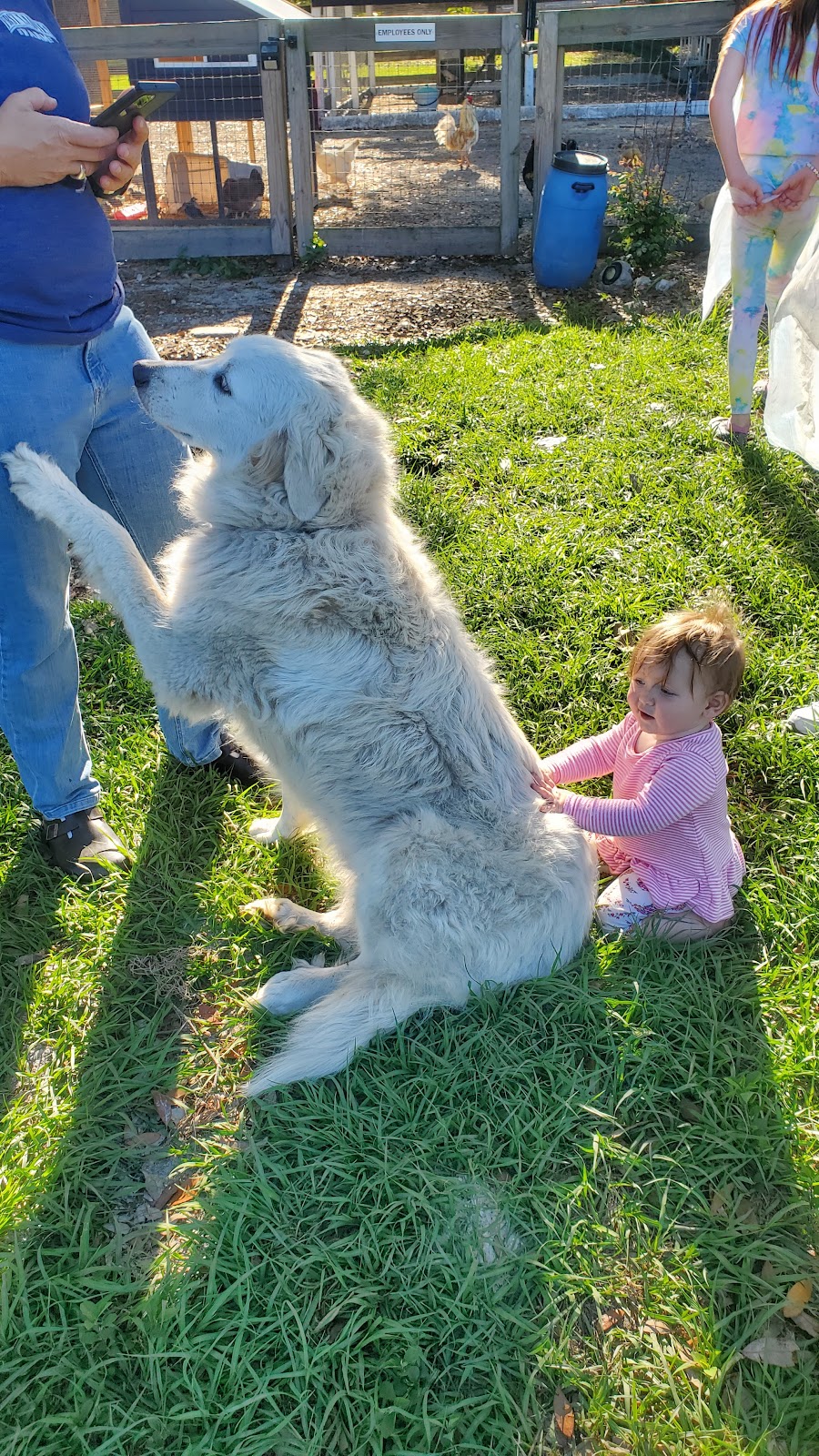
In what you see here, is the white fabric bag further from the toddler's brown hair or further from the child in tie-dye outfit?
the toddler's brown hair

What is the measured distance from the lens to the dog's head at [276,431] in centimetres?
254

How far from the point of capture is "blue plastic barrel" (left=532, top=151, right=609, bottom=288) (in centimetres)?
820

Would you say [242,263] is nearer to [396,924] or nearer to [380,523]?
[380,523]

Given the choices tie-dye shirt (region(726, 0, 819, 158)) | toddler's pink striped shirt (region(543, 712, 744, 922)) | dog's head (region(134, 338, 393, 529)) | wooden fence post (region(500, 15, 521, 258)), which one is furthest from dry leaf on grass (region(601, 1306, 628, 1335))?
wooden fence post (region(500, 15, 521, 258))

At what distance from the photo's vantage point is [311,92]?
9.81 meters

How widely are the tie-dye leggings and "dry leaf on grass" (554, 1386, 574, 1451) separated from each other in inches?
199

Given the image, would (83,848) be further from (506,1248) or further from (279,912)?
(506,1248)

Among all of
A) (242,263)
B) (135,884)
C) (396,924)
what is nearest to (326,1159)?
(396,924)

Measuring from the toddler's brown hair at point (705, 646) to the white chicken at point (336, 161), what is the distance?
390 inches

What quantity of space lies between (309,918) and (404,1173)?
91cm

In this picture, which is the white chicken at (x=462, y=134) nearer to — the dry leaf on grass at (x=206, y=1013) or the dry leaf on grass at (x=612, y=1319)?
the dry leaf on grass at (x=206, y=1013)

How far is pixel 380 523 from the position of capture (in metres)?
2.74

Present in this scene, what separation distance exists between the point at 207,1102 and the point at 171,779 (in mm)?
1372

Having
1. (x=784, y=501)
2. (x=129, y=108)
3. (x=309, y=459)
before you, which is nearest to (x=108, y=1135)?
(x=309, y=459)
